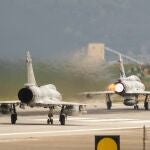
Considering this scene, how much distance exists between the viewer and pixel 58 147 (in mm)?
27156

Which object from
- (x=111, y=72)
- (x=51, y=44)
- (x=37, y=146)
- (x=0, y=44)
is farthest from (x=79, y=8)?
(x=37, y=146)

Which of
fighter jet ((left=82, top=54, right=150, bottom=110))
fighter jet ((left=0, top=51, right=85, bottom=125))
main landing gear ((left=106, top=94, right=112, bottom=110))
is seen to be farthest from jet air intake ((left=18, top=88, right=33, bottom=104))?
main landing gear ((left=106, top=94, right=112, bottom=110))

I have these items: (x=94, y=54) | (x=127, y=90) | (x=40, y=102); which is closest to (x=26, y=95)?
(x=40, y=102)

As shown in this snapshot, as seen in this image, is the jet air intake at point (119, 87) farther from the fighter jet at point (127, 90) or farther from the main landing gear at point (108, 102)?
the main landing gear at point (108, 102)

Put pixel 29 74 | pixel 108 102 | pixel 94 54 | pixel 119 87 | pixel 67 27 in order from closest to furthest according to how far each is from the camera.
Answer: pixel 29 74
pixel 67 27
pixel 94 54
pixel 108 102
pixel 119 87

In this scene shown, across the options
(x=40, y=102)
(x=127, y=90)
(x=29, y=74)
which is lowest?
(x=40, y=102)

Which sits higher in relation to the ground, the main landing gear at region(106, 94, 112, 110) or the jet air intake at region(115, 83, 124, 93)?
the jet air intake at region(115, 83, 124, 93)

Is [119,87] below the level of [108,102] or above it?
above

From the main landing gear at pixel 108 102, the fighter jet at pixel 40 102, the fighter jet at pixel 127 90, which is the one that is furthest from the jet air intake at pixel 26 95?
the main landing gear at pixel 108 102

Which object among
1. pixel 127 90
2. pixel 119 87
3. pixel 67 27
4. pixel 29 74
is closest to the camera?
pixel 29 74

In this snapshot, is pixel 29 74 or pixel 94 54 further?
pixel 94 54

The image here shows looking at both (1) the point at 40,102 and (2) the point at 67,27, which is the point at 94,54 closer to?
(2) the point at 67,27

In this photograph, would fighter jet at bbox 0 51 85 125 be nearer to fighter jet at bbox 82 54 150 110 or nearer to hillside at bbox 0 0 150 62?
hillside at bbox 0 0 150 62

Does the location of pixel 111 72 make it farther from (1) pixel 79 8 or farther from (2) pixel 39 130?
(2) pixel 39 130
